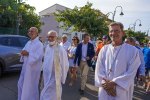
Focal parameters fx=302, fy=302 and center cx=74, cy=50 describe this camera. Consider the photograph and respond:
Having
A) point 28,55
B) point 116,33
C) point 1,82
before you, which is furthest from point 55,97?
point 1,82

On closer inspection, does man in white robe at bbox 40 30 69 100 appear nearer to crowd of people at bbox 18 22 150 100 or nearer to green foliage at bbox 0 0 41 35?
crowd of people at bbox 18 22 150 100

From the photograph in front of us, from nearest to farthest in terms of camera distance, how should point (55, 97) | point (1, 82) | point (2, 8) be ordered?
1. point (55, 97)
2. point (1, 82)
3. point (2, 8)

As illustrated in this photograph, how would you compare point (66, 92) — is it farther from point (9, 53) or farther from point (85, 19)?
point (85, 19)

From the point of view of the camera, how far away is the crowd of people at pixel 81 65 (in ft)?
15.0

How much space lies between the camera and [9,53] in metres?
11.5

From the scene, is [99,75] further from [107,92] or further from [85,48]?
[85,48]

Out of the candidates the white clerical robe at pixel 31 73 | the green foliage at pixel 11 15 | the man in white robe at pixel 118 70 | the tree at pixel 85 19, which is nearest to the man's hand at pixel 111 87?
the man in white robe at pixel 118 70

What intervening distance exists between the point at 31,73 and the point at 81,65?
284 cm

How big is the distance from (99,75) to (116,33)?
710 mm

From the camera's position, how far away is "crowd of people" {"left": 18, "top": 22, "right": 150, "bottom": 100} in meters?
4.56

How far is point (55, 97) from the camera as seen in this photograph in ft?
21.5

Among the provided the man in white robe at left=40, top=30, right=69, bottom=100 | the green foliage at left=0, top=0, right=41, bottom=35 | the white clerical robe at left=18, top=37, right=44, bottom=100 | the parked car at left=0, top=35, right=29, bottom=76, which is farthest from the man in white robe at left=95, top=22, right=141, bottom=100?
the green foliage at left=0, top=0, right=41, bottom=35

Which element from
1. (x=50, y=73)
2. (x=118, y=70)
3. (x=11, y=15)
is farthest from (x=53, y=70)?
(x=11, y=15)

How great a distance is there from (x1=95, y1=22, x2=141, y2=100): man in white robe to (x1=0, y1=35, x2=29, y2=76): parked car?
7261 millimetres
